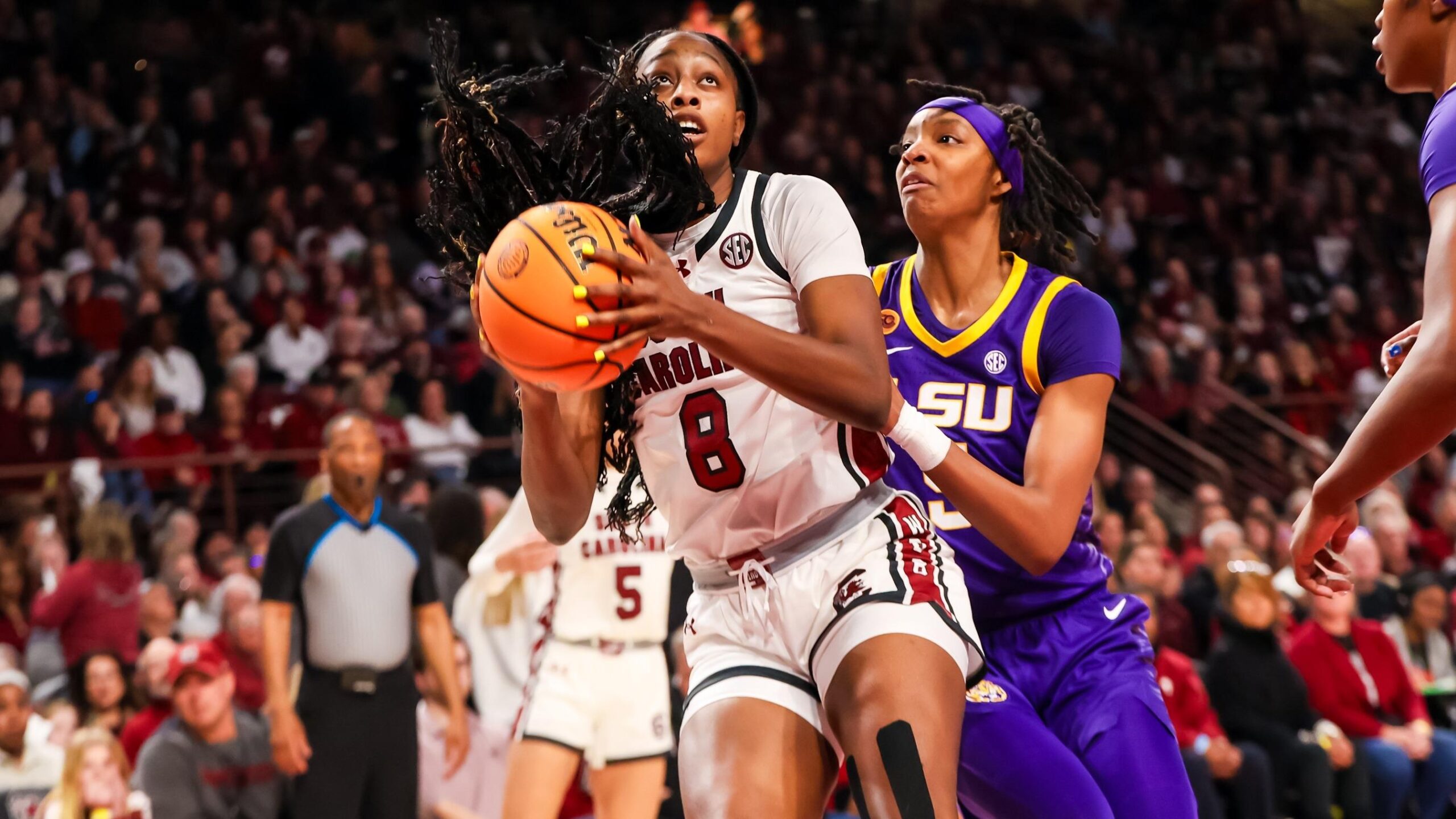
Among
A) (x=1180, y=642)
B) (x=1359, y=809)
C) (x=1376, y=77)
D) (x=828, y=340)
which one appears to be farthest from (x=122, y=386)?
(x=1376, y=77)

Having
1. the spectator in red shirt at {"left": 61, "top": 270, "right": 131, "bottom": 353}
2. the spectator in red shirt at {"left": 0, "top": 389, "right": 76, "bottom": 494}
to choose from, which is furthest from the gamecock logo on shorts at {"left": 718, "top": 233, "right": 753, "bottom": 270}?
the spectator in red shirt at {"left": 61, "top": 270, "right": 131, "bottom": 353}

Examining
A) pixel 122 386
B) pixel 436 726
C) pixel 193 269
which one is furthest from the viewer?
pixel 193 269

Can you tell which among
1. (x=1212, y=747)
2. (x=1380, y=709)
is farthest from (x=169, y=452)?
(x=1380, y=709)

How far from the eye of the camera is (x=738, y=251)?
9.75 ft

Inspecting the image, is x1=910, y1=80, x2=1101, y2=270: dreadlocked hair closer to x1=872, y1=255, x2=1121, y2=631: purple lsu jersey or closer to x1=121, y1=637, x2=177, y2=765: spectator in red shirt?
x1=872, y1=255, x2=1121, y2=631: purple lsu jersey

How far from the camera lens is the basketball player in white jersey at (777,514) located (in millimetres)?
2740

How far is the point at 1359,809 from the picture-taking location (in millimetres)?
7980

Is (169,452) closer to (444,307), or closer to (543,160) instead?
(444,307)

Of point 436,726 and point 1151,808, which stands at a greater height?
point 1151,808

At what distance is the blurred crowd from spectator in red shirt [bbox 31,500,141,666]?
0.02m

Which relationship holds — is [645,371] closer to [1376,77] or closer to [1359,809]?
[1359,809]

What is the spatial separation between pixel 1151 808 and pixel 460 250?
1707 millimetres

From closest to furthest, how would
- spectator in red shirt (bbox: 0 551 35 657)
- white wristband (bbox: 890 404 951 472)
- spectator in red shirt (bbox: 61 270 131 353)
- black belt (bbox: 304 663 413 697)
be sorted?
1. white wristband (bbox: 890 404 951 472)
2. black belt (bbox: 304 663 413 697)
3. spectator in red shirt (bbox: 0 551 35 657)
4. spectator in red shirt (bbox: 61 270 131 353)

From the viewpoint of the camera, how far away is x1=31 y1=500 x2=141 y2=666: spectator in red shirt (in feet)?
25.0
